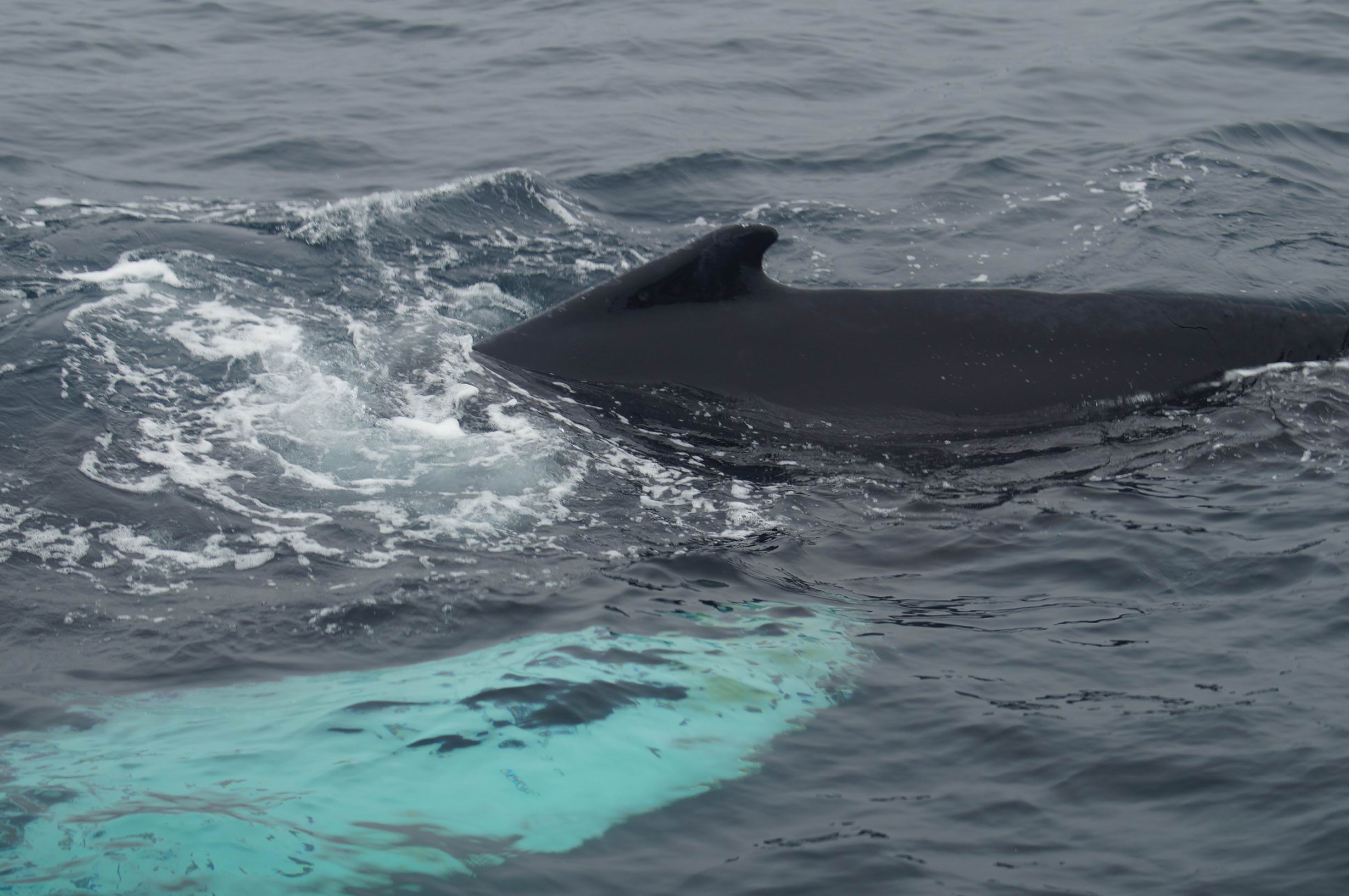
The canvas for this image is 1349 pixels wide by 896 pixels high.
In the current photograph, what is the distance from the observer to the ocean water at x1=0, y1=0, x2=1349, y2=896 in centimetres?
448

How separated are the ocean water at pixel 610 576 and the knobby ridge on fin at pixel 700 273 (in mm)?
755

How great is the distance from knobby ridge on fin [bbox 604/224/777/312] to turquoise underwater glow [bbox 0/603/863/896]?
2.29 m

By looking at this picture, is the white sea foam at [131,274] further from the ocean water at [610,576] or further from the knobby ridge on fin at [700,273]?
the knobby ridge on fin at [700,273]

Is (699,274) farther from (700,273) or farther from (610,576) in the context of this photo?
(610,576)

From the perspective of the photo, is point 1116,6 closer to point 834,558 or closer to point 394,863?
point 834,558

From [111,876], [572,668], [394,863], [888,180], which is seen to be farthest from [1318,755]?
[888,180]

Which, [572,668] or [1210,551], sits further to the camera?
[1210,551]

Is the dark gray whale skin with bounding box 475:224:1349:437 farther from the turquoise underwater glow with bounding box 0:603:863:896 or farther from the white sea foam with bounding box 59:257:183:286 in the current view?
the white sea foam with bounding box 59:257:183:286


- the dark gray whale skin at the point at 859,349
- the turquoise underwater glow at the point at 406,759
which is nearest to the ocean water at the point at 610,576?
the turquoise underwater glow at the point at 406,759

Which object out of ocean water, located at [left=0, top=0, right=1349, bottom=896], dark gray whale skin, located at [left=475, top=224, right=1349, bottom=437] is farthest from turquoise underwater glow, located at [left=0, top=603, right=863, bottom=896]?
dark gray whale skin, located at [left=475, top=224, right=1349, bottom=437]

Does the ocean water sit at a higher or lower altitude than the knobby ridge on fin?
lower

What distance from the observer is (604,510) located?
6.93m

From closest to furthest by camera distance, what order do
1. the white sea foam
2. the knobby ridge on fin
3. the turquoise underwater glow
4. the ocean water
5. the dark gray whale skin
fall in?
the turquoise underwater glow
the ocean water
the knobby ridge on fin
the dark gray whale skin
the white sea foam

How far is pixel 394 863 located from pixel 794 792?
4.65 feet
